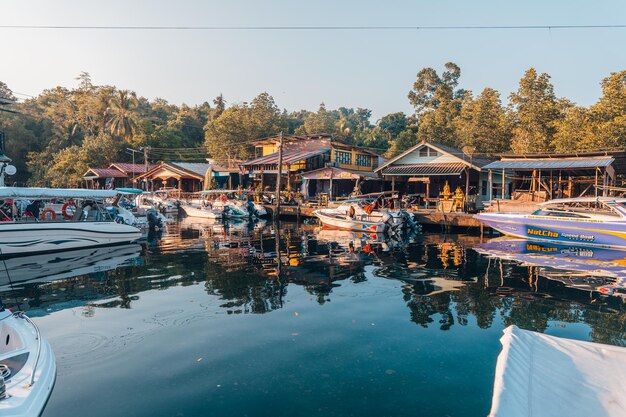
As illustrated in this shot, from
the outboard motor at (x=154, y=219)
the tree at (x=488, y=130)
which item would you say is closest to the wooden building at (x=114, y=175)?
the outboard motor at (x=154, y=219)

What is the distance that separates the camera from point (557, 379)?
16.6 ft

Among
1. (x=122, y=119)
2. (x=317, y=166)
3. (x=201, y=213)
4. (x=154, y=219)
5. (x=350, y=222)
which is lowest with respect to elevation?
(x=350, y=222)

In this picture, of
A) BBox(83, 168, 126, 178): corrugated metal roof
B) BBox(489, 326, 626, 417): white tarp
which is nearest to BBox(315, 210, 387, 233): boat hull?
BBox(489, 326, 626, 417): white tarp

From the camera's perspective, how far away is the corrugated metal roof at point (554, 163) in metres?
24.9

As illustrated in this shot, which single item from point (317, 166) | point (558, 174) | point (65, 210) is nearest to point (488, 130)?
point (558, 174)

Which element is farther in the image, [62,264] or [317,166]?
[317,166]

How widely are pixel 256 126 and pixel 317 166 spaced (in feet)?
53.0

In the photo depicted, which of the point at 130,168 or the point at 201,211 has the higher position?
the point at 130,168

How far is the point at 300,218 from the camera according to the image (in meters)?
36.5

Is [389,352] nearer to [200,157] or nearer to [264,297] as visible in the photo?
[264,297]

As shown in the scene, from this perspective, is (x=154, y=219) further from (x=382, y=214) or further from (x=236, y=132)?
(x=236, y=132)

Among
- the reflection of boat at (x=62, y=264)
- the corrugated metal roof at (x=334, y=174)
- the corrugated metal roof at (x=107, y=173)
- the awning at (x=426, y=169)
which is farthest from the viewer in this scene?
the corrugated metal roof at (x=107, y=173)

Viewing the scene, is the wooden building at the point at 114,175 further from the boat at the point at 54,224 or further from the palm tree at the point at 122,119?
the boat at the point at 54,224

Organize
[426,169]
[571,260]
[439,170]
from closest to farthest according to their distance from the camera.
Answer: [571,260] < [439,170] < [426,169]
